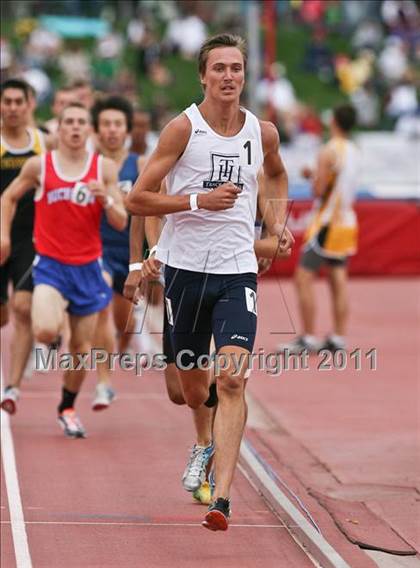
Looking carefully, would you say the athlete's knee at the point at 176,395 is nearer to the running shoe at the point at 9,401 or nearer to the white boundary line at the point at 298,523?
the white boundary line at the point at 298,523

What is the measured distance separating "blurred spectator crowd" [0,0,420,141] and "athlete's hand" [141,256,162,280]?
2092 cm

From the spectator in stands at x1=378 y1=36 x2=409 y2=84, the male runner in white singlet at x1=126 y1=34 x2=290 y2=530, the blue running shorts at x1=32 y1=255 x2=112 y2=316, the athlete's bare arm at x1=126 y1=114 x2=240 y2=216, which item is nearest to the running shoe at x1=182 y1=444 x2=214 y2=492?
the male runner in white singlet at x1=126 y1=34 x2=290 y2=530

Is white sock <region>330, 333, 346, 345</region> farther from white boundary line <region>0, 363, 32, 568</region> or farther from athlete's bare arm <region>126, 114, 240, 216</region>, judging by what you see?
athlete's bare arm <region>126, 114, 240, 216</region>

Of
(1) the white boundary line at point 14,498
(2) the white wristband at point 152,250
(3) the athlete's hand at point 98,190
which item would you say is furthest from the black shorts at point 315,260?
(2) the white wristband at point 152,250

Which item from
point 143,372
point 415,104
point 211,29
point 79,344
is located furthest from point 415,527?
point 211,29

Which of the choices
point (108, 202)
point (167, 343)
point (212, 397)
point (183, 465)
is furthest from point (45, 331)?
point (167, 343)

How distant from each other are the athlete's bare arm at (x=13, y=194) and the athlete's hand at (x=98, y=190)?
40 cm

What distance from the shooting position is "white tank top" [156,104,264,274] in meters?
8.01

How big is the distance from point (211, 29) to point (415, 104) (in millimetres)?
5521

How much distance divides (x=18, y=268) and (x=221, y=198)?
4443 millimetres

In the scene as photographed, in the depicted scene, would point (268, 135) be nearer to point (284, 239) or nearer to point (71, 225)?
point (284, 239)

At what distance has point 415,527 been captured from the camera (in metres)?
8.66

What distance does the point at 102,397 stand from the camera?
12.0 metres

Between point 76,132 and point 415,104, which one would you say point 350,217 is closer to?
point 76,132
